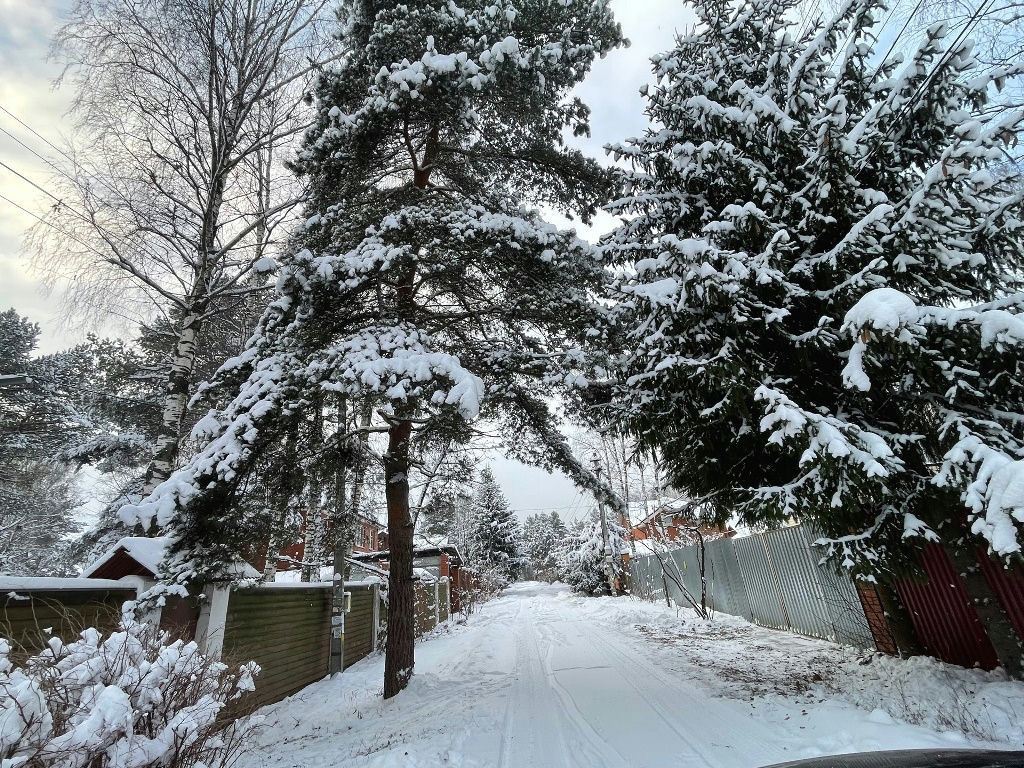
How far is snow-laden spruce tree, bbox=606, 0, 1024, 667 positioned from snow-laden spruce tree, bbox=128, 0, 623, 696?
1.59m

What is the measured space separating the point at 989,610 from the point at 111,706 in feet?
22.0

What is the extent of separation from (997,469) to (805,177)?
3.64 m

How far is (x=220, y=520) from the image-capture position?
16.6 feet

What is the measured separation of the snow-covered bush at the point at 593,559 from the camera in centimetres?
2505

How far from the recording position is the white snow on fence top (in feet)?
11.6

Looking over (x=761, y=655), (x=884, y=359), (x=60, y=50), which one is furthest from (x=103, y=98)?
(x=761, y=655)

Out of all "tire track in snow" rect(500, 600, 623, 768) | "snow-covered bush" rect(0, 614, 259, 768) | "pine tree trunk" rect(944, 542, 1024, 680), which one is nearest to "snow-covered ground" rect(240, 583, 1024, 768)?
"tire track in snow" rect(500, 600, 623, 768)

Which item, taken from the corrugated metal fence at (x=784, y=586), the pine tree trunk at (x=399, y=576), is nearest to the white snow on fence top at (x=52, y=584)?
the pine tree trunk at (x=399, y=576)

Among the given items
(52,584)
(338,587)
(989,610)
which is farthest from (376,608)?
(989,610)

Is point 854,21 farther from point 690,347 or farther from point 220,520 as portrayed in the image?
point 220,520

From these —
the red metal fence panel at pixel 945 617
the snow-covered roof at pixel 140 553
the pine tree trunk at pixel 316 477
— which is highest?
the pine tree trunk at pixel 316 477

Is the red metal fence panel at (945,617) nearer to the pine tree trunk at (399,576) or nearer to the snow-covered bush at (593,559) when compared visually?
the pine tree trunk at (399,576)

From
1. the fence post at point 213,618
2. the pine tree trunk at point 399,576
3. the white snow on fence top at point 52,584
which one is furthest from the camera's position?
the pine tree trunk at point 399,576

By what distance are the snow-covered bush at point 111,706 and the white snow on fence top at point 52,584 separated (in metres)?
1.59
